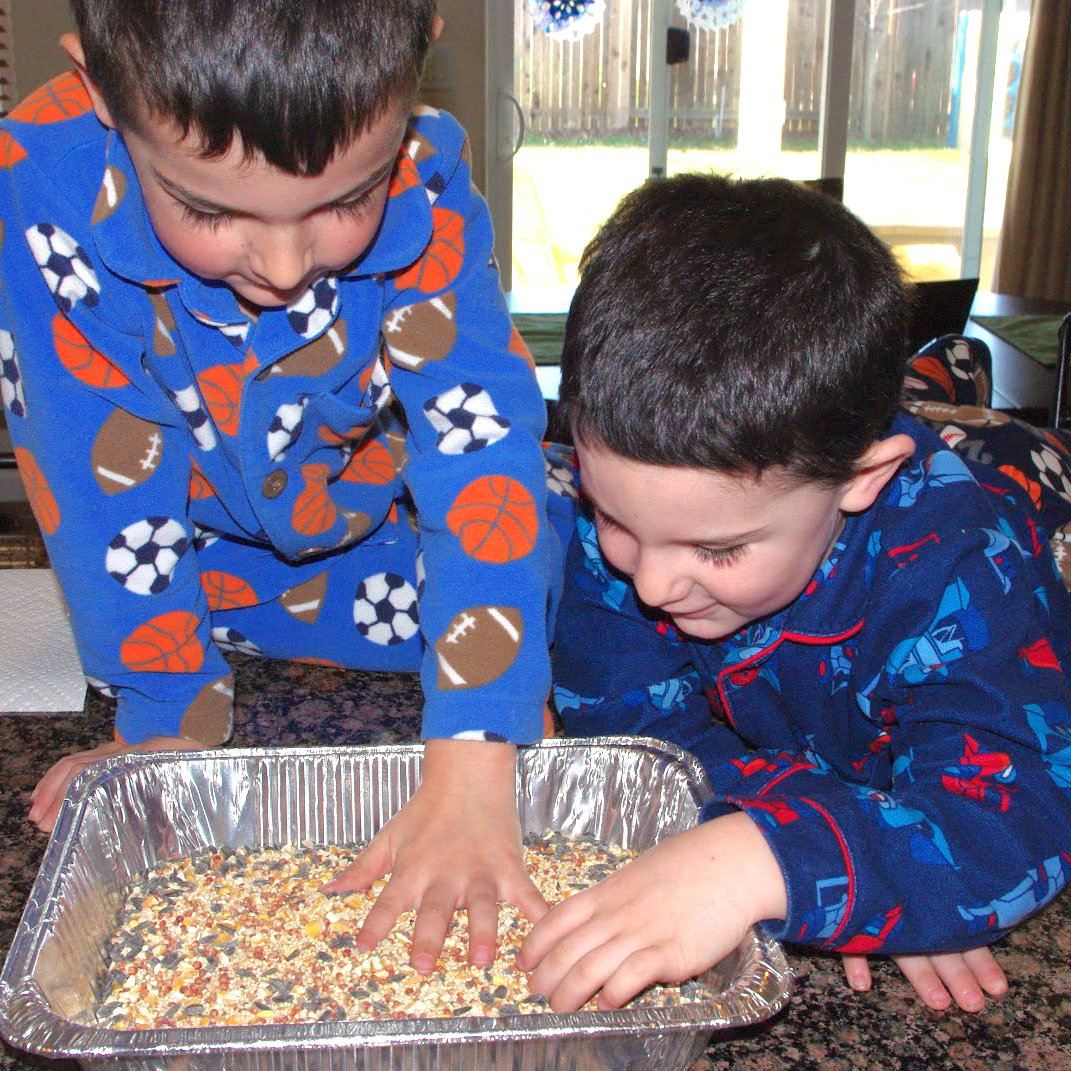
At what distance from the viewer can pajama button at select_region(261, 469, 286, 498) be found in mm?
1015

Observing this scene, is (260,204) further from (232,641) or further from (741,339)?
(232,641)

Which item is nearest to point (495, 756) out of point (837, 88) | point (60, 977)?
point (60, 977)

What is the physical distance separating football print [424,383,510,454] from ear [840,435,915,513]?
277 mm

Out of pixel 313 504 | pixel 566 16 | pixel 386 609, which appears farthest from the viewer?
pixel 566 16

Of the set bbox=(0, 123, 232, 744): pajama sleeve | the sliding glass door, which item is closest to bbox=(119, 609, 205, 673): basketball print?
bbox=(0, 123, 232, 744): pajama sleeve

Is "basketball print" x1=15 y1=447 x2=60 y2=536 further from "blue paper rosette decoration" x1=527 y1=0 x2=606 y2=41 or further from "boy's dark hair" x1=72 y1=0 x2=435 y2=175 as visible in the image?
"blue paper rosette decoration" x1=527 y1=0 x2=606 y2=41

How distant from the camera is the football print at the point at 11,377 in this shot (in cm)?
94

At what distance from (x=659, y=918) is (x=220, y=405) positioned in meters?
0.55

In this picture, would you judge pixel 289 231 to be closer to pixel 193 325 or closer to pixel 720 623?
pixel 193 325

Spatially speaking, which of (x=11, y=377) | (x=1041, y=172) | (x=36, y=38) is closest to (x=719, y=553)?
(x=11, y=377)

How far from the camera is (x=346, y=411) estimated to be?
102cm

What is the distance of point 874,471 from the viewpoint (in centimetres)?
82

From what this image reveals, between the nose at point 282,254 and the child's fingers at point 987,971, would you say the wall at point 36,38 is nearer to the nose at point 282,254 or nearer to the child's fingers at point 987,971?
the nose at point 282,254

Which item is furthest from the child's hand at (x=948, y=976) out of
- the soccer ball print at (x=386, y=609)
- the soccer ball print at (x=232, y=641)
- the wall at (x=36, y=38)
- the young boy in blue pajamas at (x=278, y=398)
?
the wall at (x=36, y=38)
